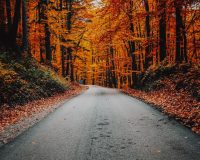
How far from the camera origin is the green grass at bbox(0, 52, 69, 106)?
13.3 metres

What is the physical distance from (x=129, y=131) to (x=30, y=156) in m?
3.37

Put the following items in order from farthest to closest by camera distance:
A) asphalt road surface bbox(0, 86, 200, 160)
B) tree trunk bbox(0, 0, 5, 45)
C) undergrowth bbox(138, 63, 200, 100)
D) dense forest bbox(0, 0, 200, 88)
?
tree trunk bbox(0, 0, 5, 45), dense forest bbox(0, 0, 200, 88), undergrowth bbox(138, 63, 200, 100), asphalt road surface bbox(0, 86, 200, 160)

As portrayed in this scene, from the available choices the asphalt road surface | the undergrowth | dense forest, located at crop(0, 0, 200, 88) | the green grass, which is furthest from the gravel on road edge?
dense forest, located at crop(0, 0, 200, 88)

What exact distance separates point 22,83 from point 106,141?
10162 millimetres

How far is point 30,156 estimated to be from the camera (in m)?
5.79

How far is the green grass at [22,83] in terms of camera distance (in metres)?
13.3

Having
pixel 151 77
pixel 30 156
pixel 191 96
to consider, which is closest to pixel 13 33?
pixel 151 77

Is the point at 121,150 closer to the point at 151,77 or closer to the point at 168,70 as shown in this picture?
the point at 168,70

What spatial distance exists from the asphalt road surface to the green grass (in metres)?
4.50

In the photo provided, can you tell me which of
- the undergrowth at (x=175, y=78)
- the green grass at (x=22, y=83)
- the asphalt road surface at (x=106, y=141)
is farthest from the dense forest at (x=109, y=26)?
the asphalt road surface at (x=106, y=141)

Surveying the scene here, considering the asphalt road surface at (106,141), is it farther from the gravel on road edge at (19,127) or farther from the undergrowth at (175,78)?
the undergrowth at (175,78)

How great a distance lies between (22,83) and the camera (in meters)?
15.4

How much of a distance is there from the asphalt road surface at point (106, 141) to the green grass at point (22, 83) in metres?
4.50

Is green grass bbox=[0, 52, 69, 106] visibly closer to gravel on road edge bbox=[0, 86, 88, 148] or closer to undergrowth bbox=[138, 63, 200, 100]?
gravel on road edge bbox=[0, 86, 88, 148]
